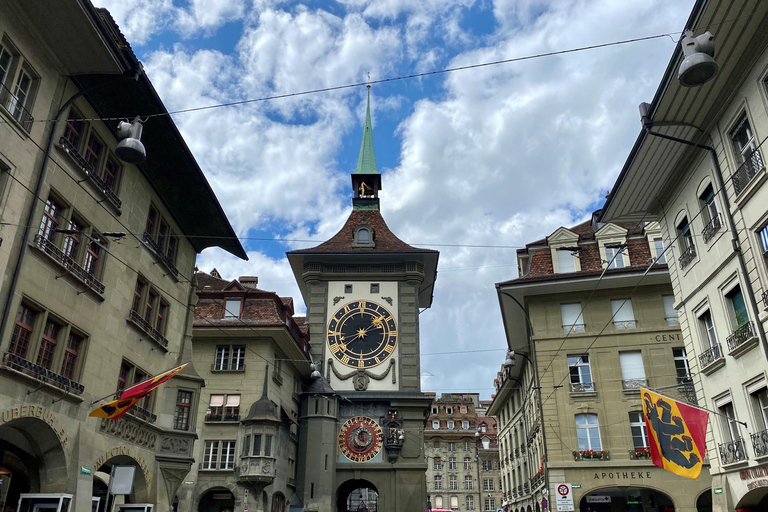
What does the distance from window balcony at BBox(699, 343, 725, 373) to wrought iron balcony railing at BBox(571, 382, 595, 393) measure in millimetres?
9870

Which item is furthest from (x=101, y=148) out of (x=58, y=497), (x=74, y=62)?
Result: (x=58, y=497)

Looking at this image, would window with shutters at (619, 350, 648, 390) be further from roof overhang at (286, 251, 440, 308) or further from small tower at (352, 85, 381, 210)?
small tower at (352, 85, 381, 210)

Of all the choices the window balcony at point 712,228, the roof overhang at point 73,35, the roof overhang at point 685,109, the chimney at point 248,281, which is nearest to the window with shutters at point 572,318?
the roof overhang at point 685,109

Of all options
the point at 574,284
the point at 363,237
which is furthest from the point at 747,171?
the point at 363,237

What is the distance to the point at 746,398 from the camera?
15.6m

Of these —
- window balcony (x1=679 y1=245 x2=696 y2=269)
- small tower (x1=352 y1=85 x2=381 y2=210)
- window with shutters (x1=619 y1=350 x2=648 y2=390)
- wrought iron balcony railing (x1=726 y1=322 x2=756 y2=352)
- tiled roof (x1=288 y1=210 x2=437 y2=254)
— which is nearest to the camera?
wrought iron balcony railing (x1=726 y1=322 x2=756 y2=352)

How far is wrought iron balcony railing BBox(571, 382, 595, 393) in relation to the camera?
91.1ft

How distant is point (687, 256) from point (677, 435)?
233 inches

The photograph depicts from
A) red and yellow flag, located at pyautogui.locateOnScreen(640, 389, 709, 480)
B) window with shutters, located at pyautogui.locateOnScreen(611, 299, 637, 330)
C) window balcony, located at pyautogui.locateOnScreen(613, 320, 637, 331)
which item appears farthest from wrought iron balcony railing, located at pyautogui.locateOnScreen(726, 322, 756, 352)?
window with shutters, located at pyautogui.locateOnScreen(611, 299, 637, 330)

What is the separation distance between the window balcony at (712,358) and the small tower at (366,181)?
34.9m

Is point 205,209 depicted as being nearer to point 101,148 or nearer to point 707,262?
point 101,148

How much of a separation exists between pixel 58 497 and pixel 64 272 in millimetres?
4970

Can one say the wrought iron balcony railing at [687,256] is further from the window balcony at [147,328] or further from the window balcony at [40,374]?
the window balcony at [40,374]

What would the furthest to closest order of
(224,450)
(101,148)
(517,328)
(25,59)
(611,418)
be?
1. (517,328)
2. (224,450)
3. (611,418)
4. (101,148)
5. (25,59)
